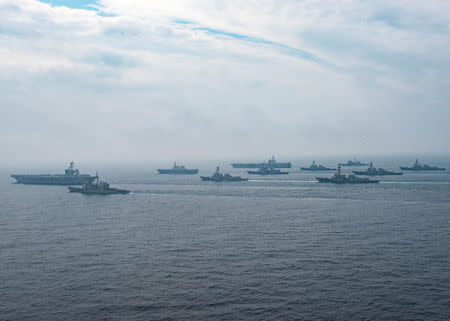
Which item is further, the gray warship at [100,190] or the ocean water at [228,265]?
the gray warship at [100,190]

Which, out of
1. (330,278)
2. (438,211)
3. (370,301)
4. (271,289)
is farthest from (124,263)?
(438,211)

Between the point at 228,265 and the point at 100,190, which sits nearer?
the point at 228,265

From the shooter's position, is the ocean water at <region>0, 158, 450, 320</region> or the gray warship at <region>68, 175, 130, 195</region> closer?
the ocean water at <region>0, 158, 450, 320</region>

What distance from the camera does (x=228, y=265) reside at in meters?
51.4

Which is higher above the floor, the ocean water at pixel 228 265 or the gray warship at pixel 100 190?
the gray warship at pixel 100 190

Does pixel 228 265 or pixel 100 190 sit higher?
pixel 100 190

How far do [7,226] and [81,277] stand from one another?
140 feet

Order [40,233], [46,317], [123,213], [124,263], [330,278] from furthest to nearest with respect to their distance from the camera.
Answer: [123,213], [40,233], [124,263], [330,278], [46,317]

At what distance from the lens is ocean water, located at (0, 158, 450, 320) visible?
126 ft

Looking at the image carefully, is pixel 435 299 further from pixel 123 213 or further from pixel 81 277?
pixel 123 213

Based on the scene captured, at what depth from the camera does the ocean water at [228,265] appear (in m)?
38.5

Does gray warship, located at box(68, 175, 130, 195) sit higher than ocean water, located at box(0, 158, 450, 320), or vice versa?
gray warship, located at box(68, 175, 130, 195)

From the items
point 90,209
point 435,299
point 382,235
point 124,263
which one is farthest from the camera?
point 90,209

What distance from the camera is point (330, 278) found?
45.8 meters
